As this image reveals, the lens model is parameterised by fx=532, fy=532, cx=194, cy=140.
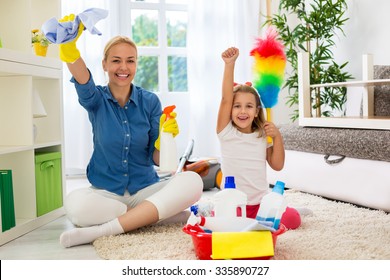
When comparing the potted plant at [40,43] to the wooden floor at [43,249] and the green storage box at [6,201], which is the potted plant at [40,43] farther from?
the wooden floor at [43,249]

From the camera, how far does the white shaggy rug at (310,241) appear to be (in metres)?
1.57

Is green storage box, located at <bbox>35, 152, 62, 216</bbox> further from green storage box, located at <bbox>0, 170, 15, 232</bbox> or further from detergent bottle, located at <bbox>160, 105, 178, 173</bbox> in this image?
detergent bottle, located at <bbox>160, 105, 178, 173</bbox>

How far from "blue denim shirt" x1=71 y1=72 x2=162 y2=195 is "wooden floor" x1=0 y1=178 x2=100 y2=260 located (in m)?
0.27

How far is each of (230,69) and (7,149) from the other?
845 mm

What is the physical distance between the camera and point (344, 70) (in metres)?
3.85

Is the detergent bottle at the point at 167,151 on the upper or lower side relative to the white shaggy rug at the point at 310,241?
upper

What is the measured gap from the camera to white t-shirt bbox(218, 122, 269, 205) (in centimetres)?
193

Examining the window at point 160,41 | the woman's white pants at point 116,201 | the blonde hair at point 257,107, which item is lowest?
the woman's white pants at point 116,201

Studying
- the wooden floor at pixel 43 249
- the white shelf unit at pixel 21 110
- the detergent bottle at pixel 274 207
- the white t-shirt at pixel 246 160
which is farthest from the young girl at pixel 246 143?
the white shelf unit at pixel 21 110

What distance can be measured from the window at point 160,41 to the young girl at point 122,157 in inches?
87.1

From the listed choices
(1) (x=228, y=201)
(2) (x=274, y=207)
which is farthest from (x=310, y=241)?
(1) (x=228, y=201)

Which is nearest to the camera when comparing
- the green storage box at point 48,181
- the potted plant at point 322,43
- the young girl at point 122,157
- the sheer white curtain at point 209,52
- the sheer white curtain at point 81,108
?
the young girl at point 122,157

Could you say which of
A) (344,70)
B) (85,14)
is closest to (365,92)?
(344,70)
